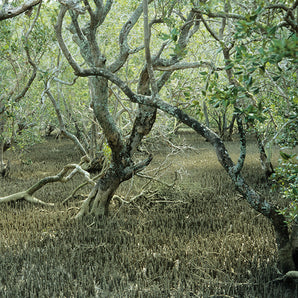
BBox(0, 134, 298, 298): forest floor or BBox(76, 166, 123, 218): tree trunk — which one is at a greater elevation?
BBox(76, 166, 123, 218): tree trunk

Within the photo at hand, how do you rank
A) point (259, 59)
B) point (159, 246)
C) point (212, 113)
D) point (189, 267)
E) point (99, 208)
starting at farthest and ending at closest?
point (212, 113) < point (99, 208) < point (159, 246) < point (189, 267) < point (259, 59)

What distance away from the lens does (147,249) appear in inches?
158

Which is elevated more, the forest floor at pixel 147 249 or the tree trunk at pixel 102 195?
the tree trunk at pixel 102 195

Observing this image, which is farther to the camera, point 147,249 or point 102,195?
point 102,195

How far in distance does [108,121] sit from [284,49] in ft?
11.4

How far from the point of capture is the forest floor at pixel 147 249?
3.07 meters

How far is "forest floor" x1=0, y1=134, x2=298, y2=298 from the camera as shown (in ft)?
10.1

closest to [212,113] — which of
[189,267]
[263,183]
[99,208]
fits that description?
[263,183]

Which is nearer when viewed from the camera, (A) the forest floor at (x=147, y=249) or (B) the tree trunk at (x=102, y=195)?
(A) the forest floor at (x=147, y=249)

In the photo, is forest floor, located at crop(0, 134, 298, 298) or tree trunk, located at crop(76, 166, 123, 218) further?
tree trunk, located at crop(76, 166, 123, 218)

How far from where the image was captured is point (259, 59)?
5.68ft

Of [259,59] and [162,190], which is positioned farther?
[162,190]

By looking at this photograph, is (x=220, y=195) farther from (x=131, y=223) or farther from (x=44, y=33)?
(x=44, y=33)

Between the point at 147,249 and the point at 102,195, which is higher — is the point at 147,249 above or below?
below
